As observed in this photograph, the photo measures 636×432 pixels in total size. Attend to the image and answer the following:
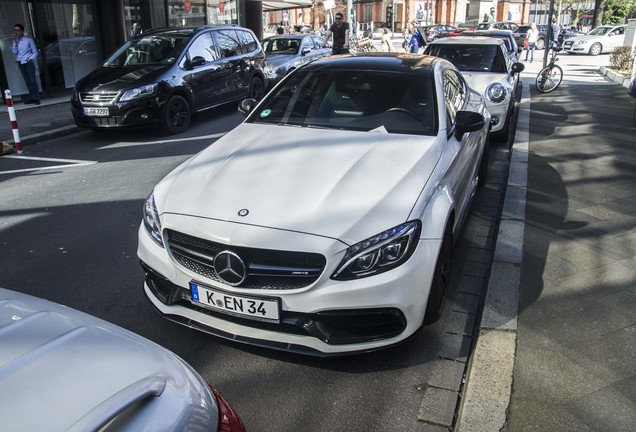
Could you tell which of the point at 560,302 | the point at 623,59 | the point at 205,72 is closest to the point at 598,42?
the point at 623,59

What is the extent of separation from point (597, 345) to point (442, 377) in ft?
3.23

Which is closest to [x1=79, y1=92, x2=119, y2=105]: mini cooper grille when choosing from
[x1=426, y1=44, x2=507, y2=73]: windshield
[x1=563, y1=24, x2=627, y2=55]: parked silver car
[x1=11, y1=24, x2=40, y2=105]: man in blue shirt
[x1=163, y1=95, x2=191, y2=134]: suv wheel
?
[x1=163, y1=95, x2=191, y2=134]: suv wheel

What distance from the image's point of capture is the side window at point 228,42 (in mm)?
11336

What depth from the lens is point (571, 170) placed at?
22.5 ft

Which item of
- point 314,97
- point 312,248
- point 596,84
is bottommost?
point 596,84

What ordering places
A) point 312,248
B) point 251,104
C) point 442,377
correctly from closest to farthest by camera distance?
point 312,248 → point 442,377 → point 251,104

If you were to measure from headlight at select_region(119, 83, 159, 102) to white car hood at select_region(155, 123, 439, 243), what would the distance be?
565 cm

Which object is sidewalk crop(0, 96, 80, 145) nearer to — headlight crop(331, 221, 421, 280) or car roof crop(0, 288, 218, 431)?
headlight crop(331, 221, 421, 280)

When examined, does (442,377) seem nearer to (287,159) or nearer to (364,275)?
(364,275)

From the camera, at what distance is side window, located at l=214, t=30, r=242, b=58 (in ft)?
37.2

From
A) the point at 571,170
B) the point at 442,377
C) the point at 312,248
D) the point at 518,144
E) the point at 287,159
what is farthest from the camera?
the point at 518,144

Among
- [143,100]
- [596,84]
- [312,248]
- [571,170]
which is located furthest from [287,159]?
[596,84]

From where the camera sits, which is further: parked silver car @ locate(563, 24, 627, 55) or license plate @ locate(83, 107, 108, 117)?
parked silver car @ locate(563, 24, 627, 55)

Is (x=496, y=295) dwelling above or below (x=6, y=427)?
below
